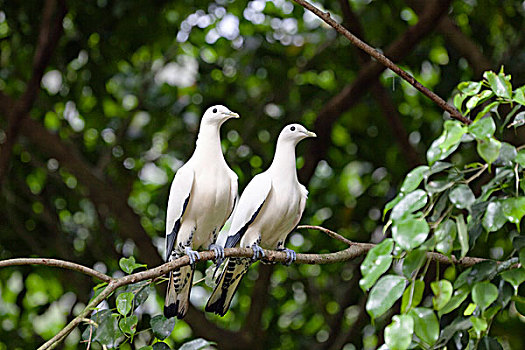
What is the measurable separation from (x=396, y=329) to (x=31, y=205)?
252cm

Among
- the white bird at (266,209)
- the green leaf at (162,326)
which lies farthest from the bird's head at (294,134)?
the green leaf at (162,326)

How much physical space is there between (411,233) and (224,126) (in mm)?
2111

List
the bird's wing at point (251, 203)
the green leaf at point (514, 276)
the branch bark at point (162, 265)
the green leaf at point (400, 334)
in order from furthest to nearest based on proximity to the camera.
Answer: the bird's wing at point (251, 203)
the branch bark at point (162, 265)
the green leaf at point (514, 276)
the green leaf at point (400, 334)

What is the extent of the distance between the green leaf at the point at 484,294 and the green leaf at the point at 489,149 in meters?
0.16

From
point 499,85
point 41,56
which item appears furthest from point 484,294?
point 41,56

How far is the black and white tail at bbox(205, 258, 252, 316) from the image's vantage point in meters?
1.48

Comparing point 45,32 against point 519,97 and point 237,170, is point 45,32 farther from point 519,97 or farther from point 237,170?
point 519,97

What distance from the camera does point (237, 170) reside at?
277cm

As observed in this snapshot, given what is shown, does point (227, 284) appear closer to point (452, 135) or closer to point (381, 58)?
point (381, 58)

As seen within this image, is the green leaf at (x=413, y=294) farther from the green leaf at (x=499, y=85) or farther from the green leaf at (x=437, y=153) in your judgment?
the green leaf at (x=499, y=85)

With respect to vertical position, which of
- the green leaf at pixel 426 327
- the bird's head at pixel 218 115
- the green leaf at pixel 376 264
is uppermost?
the bird's head at pixel 218 115

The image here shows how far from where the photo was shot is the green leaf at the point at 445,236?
91 cm

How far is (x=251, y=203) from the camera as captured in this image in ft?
4.77

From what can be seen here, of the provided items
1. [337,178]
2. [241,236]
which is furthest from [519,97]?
[337,178]
